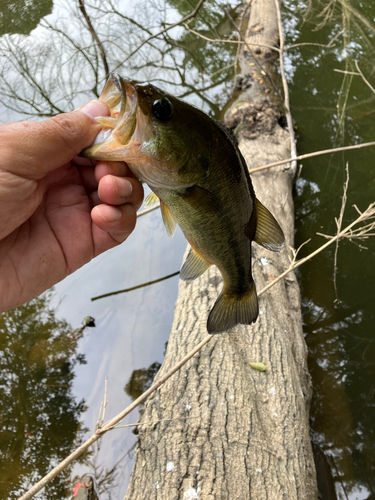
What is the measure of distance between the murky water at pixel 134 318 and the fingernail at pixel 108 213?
7.88ft

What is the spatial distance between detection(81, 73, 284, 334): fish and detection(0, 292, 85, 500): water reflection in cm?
266

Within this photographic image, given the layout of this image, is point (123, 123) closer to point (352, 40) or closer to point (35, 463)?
point (35, 463)

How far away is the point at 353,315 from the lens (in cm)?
416

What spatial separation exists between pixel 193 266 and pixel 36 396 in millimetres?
2744

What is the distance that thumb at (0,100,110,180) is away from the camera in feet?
4.20

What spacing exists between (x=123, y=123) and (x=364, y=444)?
362cm

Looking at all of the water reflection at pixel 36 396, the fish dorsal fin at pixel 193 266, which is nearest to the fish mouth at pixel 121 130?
the fish dorsal fin at pixel 193 266

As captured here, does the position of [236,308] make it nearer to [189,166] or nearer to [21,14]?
[189,166]

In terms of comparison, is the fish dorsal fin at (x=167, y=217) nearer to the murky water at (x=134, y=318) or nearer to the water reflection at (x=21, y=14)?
the murky water at (x=134, y=318)

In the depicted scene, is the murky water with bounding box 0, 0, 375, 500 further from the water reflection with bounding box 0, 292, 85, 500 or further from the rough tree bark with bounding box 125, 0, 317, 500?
the rough tree bark with bounding box 125, 0, 317, 500

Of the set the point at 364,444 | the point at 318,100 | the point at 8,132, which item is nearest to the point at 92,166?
the point at 8,132

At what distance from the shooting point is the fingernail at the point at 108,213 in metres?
1.48

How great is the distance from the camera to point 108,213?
1484mm

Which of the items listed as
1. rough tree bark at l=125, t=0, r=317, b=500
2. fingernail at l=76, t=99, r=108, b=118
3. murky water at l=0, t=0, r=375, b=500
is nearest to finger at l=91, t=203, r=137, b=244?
fingernail at l=76, t=99, r=108, b=118
